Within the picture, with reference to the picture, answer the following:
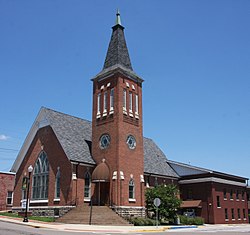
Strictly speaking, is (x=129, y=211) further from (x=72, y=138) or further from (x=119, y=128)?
(x=72, y=138)

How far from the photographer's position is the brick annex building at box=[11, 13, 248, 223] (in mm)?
34281

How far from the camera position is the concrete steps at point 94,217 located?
29.7 m

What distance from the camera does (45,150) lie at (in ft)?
124

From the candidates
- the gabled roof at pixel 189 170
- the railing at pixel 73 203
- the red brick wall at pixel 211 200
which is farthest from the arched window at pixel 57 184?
the gabled roof at pixel 189 170

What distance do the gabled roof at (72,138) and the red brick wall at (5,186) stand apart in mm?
4021

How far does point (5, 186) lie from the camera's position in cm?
4525

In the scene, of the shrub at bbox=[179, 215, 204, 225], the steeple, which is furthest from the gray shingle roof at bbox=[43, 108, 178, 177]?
the steeple

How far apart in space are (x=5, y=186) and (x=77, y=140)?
14.6m

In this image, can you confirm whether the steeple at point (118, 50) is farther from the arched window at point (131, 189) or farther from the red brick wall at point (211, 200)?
the red brick wall at point (211, 200)

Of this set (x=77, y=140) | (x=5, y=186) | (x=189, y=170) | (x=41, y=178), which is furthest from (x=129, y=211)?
(x=5, y=186)

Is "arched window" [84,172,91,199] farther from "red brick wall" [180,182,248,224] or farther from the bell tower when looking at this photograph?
"red brick wall" [180,182,248,224]

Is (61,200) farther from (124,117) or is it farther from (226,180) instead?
(226,180)

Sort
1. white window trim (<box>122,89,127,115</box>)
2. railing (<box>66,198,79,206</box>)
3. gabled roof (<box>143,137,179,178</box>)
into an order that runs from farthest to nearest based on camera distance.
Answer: gabled roof (<box>143,137,179,178</box>)
white window trim (<box>122,89,127,115</box>)
railing (<box>66,198,79,206</box>)

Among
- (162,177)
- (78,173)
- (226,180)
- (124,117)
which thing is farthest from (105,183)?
(226,180)
